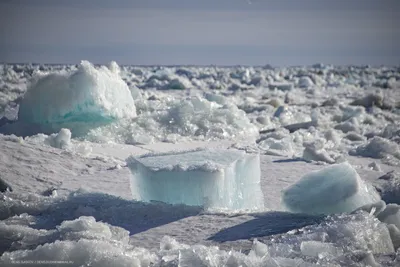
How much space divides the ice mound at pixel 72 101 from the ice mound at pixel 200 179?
3.21 metres

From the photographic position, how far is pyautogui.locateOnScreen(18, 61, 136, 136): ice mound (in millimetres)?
6953

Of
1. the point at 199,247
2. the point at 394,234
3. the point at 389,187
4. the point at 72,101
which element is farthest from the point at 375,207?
the point at 72,101

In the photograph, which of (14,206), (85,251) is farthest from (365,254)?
(14,206)

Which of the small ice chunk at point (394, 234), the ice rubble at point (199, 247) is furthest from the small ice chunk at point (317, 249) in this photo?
the small ice chunk at point (394, 234)

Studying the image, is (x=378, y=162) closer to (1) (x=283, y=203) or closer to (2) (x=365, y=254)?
(1) (x=283, y=203)

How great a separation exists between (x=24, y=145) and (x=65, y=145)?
984mm

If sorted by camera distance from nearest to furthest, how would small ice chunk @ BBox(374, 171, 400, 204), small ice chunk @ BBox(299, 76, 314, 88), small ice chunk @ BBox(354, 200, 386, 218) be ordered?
small ice chunk @ BBox(354, 200, 386, 218)
small ice chunk @ BBox(374, 171, 400, 204)
small ice chunk @ BBox(299, 76, 314, 88)

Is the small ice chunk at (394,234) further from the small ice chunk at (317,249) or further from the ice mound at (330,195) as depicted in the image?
the small ice chunk at (317,249)

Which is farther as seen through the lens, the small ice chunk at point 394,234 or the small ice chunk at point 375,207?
the small ice chunk at point 375,207

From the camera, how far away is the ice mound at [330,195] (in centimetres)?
350

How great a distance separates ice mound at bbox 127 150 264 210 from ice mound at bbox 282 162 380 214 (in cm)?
34

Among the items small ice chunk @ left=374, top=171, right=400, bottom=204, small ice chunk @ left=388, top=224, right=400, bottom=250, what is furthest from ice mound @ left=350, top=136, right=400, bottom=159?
small ice chunk @ left=388, top=224, right=400, bottom=250

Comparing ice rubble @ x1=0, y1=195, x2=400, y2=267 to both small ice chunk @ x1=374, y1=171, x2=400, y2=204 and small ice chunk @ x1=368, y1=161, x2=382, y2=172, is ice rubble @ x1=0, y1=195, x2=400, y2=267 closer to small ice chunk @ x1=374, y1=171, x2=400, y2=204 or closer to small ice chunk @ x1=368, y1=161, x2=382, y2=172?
small ice chunk @ x1=374, y1=171, x2=400, y2=204

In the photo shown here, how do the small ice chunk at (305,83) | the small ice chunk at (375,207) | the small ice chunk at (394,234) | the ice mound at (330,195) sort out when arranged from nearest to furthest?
the small ice chunk at (394,234)
the small ice chunk at (375,207)
the ice mound at (330,195)
the small ice chunk at (305,83)
